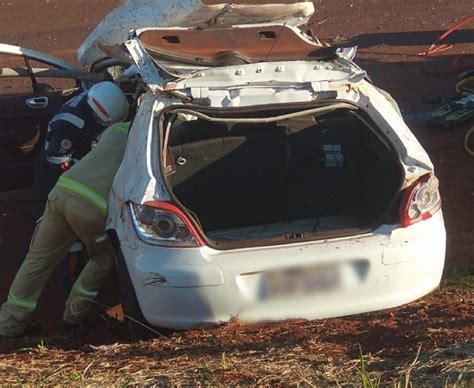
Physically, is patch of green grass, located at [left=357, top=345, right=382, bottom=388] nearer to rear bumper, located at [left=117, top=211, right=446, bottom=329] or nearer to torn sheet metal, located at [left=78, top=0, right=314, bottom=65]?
rear bumper, located at [left=117, top=211, right=446, bottom=329]

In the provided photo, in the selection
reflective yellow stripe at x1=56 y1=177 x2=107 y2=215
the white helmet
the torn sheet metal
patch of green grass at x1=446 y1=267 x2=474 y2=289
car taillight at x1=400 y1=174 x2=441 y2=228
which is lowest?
patch of green grass at x1=446 y1=267 x2=474 y2=289

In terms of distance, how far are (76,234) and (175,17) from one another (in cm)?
270

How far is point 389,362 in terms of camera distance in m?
4.15

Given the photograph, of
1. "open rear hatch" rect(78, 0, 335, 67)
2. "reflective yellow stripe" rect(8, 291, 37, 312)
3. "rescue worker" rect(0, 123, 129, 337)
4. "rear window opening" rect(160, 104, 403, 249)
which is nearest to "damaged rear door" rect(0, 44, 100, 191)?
"open rear hatch" rect(78, 0, 335, 67)

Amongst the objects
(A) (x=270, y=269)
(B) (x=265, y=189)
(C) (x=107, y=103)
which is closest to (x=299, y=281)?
(A) (x=270, y=269)

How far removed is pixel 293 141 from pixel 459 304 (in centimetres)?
144

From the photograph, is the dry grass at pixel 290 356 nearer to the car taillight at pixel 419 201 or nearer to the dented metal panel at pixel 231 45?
the car taillight at pixel 419 201

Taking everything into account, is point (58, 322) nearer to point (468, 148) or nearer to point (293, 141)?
point (293, 141)

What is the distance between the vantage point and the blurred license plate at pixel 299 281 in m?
4.65

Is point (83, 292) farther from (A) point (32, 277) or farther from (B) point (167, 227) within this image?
(B) point (167, 227)

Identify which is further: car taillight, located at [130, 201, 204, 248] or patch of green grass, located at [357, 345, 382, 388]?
car taillight, located at [130, 201, 204, 248]

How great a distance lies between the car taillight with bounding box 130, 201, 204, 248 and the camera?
4.62 m

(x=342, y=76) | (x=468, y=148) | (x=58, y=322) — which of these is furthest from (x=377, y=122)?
(x=468, y=148)

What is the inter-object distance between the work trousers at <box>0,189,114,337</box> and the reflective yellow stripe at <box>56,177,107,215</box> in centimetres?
10
